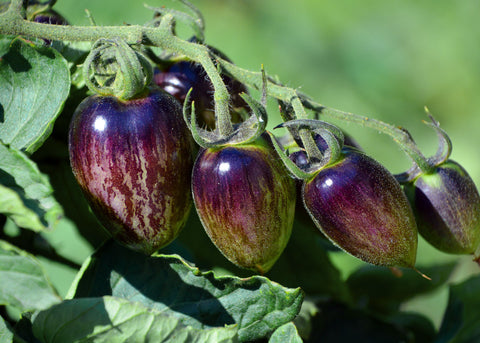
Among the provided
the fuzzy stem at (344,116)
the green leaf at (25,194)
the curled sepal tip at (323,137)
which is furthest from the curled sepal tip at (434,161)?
the green leaf at (25,194)

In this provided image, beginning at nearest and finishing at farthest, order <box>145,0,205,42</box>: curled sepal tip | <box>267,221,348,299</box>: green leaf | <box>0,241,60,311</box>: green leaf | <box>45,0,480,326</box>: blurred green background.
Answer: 1. <box>0,241,60,311</box>: green leaf
2. <box>145,0,205,42</box>: curled sepal tip
3. <box>267,221,348,299</box>: green leaf
4. <box>45,0,480,326</box>: blurred green background

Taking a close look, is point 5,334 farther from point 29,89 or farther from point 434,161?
point 434,161

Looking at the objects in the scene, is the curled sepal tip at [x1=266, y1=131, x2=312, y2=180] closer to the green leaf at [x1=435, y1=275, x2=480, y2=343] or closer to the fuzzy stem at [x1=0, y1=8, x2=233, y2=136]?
the fuzzy stem at [x1=0, y1=8, x2=233, y2=136]

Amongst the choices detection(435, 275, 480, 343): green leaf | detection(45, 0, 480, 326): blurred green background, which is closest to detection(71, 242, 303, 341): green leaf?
detection(435, 275, 480, 343): green leaf

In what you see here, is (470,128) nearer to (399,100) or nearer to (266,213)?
(399,100)

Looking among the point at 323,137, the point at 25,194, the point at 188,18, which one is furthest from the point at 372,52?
the point at 25,194

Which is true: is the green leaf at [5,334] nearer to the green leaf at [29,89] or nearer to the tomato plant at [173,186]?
the tomato plant at [173,186]
